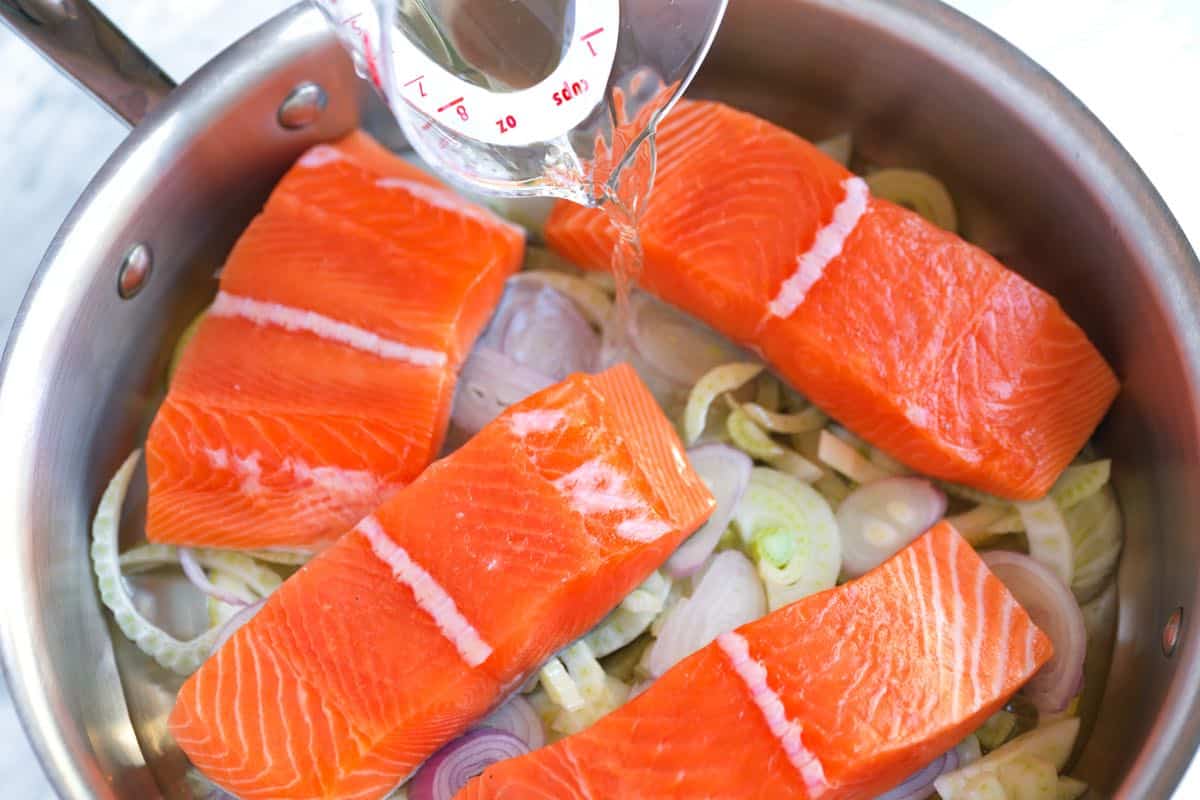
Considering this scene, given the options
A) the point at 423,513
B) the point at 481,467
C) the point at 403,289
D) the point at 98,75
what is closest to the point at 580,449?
the point at 481,467

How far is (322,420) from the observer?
237 cm

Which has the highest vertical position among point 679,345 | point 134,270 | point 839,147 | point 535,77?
point 535,77

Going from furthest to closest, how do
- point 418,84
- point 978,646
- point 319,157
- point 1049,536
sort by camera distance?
point 319,157, point 1049,536, point 978,646, point 418,84

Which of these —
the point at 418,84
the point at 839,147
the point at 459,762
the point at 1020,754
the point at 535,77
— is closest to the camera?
the point at 418,84

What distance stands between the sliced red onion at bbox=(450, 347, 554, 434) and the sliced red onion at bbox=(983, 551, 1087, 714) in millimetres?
1147

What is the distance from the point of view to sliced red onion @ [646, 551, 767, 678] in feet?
7.63

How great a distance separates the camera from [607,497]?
212 centimetres

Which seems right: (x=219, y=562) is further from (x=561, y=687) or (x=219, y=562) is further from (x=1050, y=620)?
(x=1050, y=620)

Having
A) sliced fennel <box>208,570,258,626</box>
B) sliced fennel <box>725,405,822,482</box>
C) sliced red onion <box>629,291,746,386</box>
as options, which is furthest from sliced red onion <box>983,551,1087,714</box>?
sliced fennel <box>208,570,258,626</box>

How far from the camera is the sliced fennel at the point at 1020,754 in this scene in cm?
208

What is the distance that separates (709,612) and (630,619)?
0.18m

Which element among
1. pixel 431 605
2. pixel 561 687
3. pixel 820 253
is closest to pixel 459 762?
pixel 561 687

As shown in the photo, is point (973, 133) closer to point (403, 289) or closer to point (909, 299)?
point (909, 299)

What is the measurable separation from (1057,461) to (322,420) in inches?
65.1
